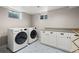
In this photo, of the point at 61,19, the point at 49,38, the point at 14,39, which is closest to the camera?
the point at 14,39

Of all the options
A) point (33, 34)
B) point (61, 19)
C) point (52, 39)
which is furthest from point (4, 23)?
point (61, 19)

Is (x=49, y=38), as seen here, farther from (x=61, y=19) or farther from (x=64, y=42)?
(x=61, y=19)

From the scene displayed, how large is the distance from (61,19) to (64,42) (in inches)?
29.2

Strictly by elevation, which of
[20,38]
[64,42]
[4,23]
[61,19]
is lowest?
[64,42]

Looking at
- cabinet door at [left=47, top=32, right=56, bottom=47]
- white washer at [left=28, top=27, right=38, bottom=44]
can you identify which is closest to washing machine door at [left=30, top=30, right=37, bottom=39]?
white washer at [left=28, top=27, right=38, bottom=44]

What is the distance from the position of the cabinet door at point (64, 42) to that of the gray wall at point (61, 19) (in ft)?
1.29

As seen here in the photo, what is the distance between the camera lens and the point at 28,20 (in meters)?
2.27

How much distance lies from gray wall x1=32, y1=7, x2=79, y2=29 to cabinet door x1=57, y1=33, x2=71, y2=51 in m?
0.39

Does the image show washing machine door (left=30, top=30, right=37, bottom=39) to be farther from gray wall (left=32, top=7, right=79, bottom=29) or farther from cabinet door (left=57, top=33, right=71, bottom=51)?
Result: cabinet door (left=57, top=33, right=71, bottom=51)

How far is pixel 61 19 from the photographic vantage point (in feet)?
6.67

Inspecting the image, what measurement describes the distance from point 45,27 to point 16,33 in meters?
1.12

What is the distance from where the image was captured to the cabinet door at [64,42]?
5.71 ft

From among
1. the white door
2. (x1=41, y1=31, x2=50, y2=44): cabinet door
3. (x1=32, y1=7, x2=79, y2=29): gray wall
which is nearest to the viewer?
(x1=32, y1=7, x2=79, y2=29): gray wall

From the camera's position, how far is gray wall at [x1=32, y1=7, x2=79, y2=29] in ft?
6.21
